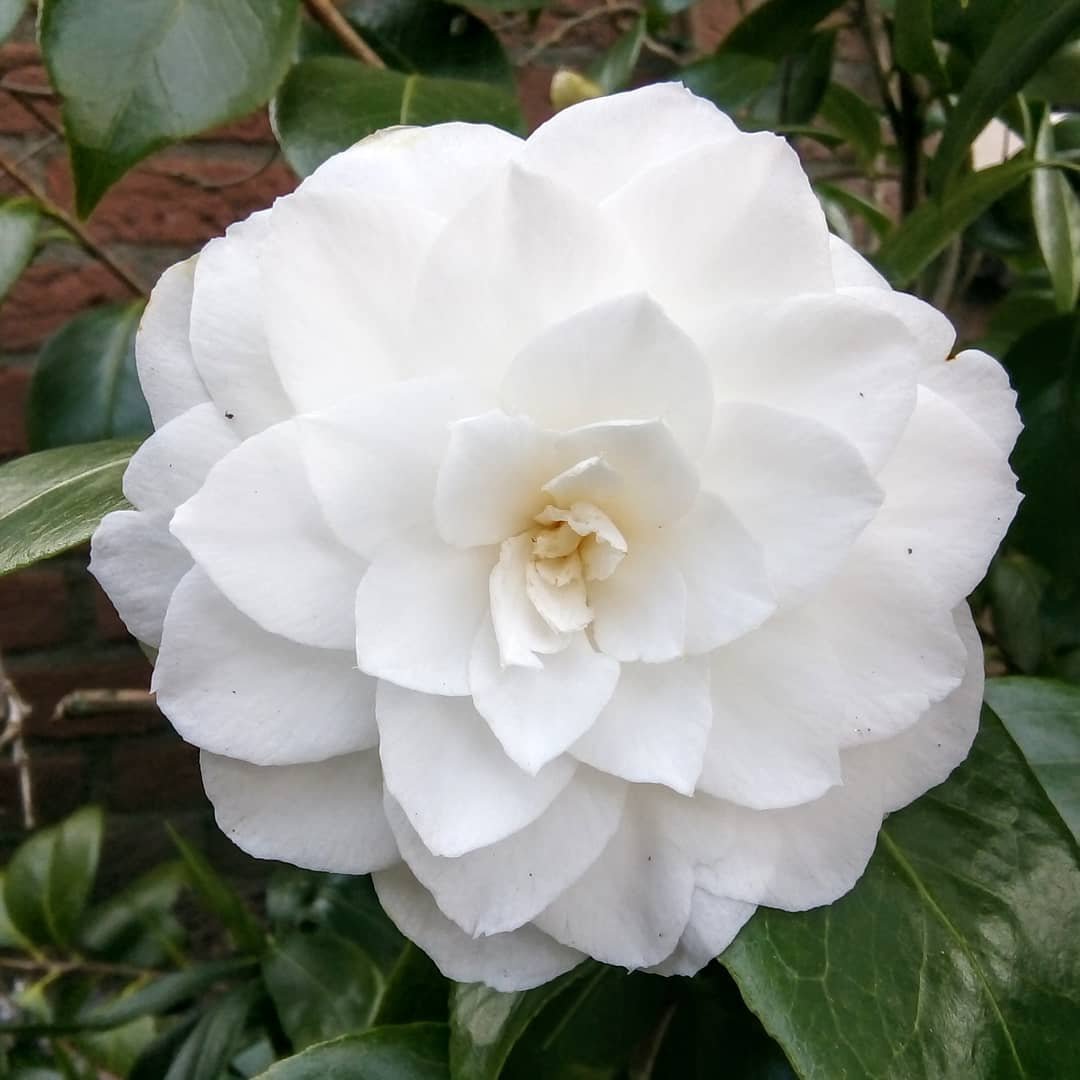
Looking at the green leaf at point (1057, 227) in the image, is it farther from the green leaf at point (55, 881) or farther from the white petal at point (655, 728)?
the green leaf at point (55, 881)

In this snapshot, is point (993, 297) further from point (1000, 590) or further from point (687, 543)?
point (687, 543)

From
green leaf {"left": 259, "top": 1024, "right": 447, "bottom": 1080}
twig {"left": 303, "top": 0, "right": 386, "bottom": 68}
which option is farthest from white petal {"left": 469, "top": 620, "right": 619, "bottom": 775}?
twig {"left": 303, "top": 0, "right": 386, "bottom": 68}

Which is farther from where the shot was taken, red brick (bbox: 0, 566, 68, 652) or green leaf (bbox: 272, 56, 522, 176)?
red brick (bbox: 0, 566, 68, 652)

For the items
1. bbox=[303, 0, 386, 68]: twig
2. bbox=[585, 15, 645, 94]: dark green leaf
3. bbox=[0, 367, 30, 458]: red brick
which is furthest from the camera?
bbox=[0, 367, 30, 458]: red brick

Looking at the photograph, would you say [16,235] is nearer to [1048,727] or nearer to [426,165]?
[426,165]

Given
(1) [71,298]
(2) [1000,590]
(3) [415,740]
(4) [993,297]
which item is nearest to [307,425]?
(3) [415,740]

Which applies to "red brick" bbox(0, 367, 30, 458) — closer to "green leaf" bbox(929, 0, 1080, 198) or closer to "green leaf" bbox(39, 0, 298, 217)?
"green leaf" bbox(39, 0, 298, 217)
